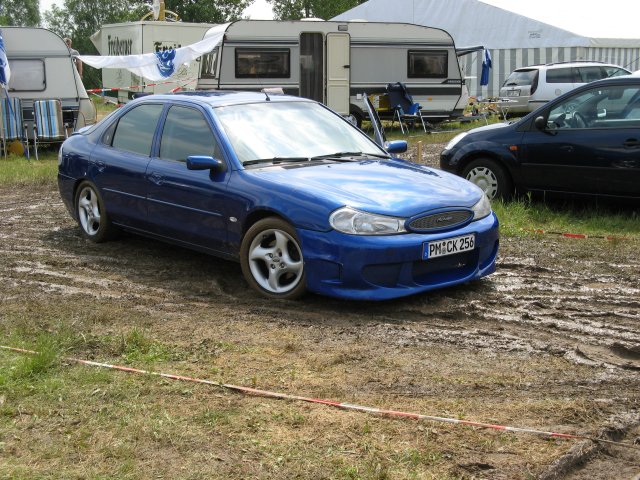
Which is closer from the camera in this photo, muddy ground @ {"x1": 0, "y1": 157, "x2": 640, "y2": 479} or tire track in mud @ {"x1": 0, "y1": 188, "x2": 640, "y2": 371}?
muddy ground @ {"x1": 0, "y1": 157, "x2": 640, "y2": 479}

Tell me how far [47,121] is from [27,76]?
3.67 ft

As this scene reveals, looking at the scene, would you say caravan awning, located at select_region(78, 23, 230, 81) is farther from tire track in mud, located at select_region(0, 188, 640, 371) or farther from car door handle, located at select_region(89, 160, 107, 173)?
car door handle, located at select_region(89, 160, 107, 173)

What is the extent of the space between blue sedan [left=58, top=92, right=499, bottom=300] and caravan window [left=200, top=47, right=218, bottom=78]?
12361mm

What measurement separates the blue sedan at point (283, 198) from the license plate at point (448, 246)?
0.01m

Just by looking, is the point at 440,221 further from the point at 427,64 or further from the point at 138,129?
the point at 427,64

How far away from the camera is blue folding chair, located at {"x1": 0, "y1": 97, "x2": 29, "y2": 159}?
1703cm

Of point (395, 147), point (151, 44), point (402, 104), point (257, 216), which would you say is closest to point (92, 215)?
point (257, 216)

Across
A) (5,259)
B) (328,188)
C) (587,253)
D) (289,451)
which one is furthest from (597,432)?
(5,259)

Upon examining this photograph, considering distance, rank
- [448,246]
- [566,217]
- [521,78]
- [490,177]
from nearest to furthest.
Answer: [448,246] → [566,217] → [490,177] → [521,78]

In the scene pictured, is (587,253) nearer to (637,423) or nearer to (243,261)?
(243,261)

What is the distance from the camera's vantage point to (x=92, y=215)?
8164 mm

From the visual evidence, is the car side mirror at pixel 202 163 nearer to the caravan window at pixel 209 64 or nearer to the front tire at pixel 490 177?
the front tire at pixel 490 177

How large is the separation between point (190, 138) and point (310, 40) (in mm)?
14545

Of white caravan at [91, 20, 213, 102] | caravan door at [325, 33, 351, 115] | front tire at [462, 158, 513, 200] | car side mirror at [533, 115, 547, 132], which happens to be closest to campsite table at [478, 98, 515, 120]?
caravan door at [325, 33, 351, 115]
